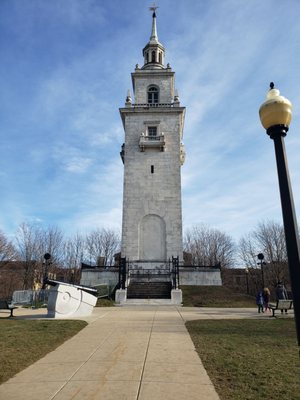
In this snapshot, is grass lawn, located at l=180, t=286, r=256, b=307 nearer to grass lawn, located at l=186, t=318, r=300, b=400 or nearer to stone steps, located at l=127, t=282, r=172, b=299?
stone steps, located at l=127, t=282, r=172, b=299

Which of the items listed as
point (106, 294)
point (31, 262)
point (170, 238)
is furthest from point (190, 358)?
point (31, 262)

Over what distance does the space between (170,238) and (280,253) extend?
25.5 m

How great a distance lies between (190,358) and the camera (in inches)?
274

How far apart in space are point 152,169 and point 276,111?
3038cm

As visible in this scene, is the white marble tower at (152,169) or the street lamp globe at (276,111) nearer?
the street lamp globe at (276,111)

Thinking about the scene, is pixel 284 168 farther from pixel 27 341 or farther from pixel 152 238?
pixel 152 238

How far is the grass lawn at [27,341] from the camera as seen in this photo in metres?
6.46

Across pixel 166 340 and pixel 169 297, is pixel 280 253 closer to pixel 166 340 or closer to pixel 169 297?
pixel 169 297

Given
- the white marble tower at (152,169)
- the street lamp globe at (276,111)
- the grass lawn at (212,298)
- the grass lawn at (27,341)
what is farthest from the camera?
the white marble tower at (152,169)

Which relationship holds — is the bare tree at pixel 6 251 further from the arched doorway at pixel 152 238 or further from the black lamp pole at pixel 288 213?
the black lamp pole at pixel 288 213

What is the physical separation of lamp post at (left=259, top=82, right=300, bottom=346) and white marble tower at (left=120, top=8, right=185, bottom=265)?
27.7 m

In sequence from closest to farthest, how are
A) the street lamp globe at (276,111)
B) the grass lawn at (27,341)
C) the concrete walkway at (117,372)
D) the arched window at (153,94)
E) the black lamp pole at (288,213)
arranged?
the black lamp pole at (288,213), the street lamp globe at (276,111), the concrete walkway at (117,372), the grass lawn at (27,341), the arched window at (153,94)

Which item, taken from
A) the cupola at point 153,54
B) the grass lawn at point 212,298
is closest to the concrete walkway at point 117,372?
the grass lawn at point 212,298

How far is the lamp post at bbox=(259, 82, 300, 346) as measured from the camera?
4.02m
